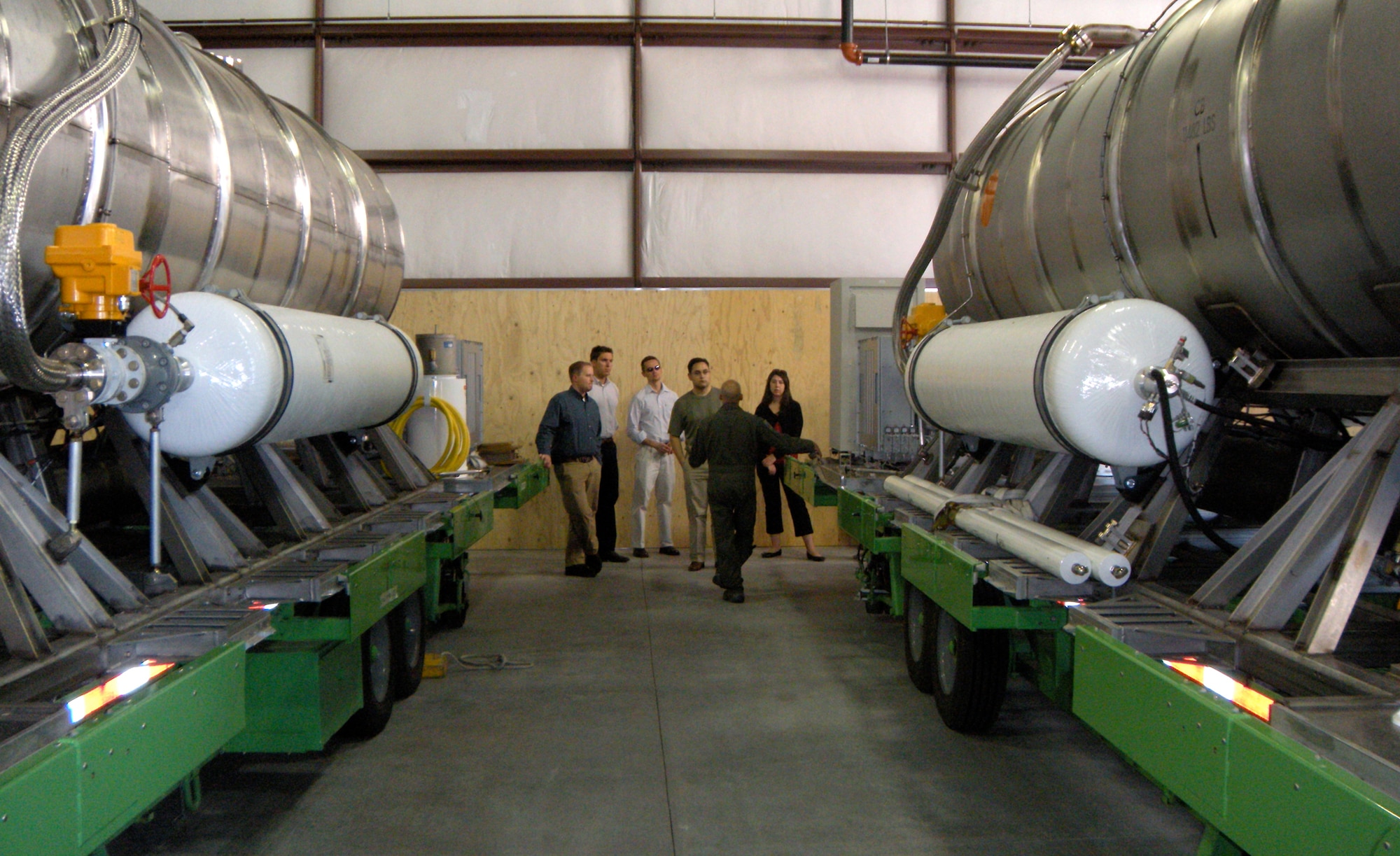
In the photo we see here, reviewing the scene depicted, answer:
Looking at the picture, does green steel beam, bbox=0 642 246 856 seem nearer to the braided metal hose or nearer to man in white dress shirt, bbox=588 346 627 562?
the braided metal hose

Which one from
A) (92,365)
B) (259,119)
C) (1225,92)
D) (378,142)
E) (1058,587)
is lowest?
(1058,587)

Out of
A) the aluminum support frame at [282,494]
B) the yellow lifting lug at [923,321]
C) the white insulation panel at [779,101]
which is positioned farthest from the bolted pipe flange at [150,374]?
the white insulation panel at [779,101]

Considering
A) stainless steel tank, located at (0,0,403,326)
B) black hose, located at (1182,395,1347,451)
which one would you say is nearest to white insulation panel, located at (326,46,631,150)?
stainless steel tank, located at (0,0,403,326)

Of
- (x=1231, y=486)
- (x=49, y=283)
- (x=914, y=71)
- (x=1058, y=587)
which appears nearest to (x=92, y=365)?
(x=49, y=283)

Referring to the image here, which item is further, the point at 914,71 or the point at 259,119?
the point at 914,71

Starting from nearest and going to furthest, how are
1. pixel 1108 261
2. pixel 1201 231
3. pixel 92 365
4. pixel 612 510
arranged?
pixel 92 365 → pixel 1201 231 → pixel 1108 261 → pixel 612 510

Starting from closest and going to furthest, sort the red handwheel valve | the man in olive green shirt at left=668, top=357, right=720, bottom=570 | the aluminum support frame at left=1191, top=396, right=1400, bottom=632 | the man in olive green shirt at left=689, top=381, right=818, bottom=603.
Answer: the aluminum support frame at left=1191, top=396, right=1400, bottom=632, the red handwheel valve, the man in olive green shirt at left=689, top=381, right=818, bottom=603, the man in olive green shirt at left=668, top=357, right=720, bottom=570

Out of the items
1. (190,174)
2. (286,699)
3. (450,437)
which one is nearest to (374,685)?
(286,699)

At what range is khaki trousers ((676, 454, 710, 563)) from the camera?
977 cm

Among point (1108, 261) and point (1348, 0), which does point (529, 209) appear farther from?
point (1348, 0)

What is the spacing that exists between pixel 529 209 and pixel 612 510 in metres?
3.44

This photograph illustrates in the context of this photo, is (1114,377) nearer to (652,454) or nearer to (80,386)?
(80,386)

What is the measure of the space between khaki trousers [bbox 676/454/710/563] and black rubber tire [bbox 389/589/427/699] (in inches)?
157

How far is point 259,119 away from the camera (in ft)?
17.6
